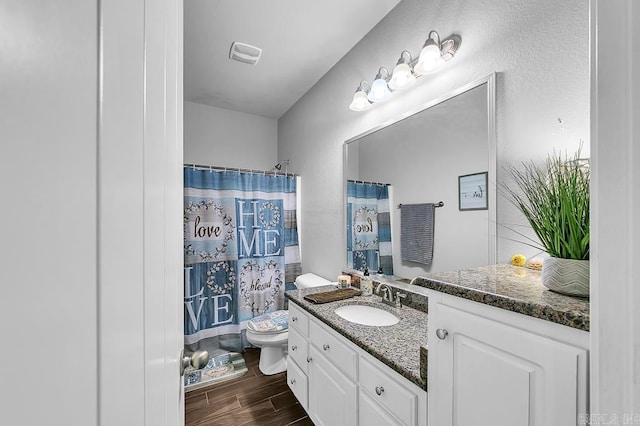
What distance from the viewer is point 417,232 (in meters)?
1.60

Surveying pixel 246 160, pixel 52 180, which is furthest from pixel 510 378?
pixel 246 160

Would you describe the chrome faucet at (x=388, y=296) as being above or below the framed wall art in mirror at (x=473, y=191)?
below

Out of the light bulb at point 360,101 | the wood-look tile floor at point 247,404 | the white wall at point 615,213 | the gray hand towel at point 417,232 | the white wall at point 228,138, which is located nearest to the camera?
the white wall at point 615,213

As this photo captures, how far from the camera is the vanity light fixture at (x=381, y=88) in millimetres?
1708

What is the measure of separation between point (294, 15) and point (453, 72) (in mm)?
1128

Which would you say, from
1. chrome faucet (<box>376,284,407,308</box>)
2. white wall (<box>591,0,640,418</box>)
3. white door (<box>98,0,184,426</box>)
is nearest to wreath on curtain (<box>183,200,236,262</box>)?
chrome faucet (<box>376,284,407,308</box>)

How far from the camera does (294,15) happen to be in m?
1.79

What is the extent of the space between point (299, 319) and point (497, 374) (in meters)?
1.26

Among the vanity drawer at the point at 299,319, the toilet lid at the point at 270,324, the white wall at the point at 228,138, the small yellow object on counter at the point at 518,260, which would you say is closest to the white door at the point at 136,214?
the vanity drawer at the point at 299,319

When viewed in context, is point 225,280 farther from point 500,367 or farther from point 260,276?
point 500,367

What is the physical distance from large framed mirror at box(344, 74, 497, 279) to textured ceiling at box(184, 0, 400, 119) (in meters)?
0.76

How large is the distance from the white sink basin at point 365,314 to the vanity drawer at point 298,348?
0.30 metres

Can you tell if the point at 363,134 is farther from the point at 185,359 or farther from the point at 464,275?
the point at 185,359

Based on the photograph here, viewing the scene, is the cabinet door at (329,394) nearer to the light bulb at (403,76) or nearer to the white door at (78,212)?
the white door at (78,212)
